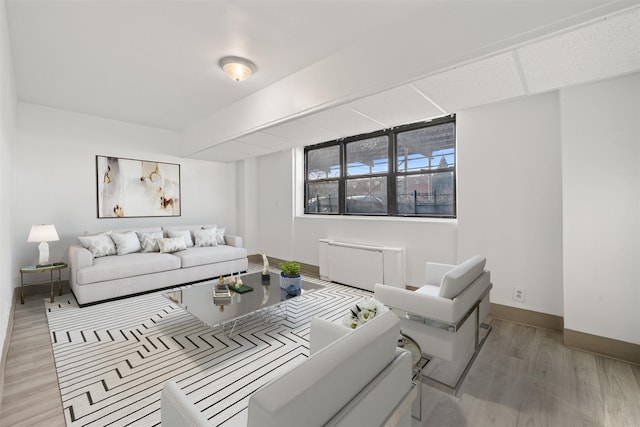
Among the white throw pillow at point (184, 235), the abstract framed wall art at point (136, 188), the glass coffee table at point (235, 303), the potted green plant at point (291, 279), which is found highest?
the abstract framed wall art at point (136, 188)

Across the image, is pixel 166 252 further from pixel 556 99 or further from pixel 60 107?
pixel 556 99

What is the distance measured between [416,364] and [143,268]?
382 centimetres

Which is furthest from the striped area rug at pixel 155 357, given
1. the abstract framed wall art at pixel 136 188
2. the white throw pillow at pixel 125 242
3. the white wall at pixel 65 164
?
the abstract framed wall art at pixel 136 188

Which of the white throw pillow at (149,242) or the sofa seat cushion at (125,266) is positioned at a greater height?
the white throw pillow at (149,242)

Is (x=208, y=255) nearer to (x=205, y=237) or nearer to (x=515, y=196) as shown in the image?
(x=205, y=237)

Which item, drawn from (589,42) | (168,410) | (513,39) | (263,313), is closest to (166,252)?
(263,313)

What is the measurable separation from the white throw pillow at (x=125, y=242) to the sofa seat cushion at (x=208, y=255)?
60 cm

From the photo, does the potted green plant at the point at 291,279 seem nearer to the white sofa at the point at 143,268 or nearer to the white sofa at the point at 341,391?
the white sofa at the point at 341,391

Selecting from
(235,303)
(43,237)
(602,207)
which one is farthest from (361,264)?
(43,237)

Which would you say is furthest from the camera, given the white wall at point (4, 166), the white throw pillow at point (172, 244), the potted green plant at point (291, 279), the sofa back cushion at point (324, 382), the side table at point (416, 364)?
the white throw pillow at point (172, 244)

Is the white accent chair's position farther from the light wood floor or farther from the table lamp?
the table lamp

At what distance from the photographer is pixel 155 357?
2.37 m

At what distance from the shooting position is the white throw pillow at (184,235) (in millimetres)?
4914

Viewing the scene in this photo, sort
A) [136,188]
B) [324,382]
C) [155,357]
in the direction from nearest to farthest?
[324,382] → [155,357] → [136,188]
